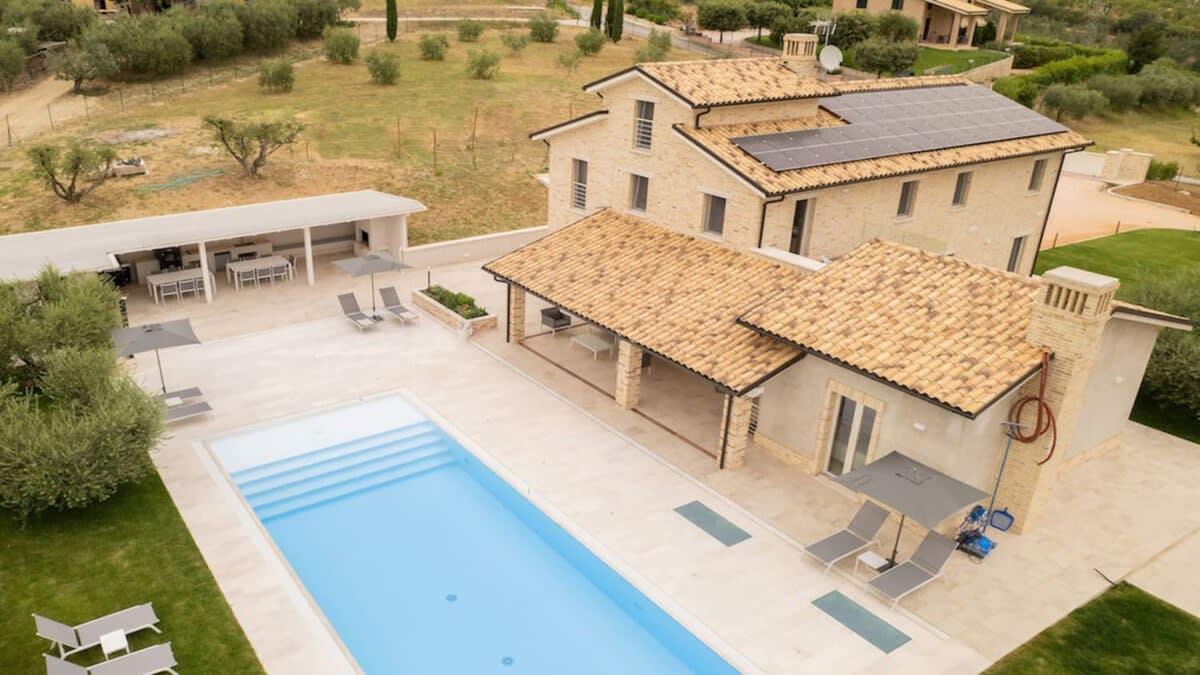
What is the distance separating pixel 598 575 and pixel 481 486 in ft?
14.5

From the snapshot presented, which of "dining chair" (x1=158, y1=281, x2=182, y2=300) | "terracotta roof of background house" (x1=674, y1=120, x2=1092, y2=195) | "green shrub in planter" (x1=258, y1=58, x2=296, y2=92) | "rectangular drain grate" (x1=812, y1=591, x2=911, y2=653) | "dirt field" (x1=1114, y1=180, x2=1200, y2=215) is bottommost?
"dining chair" (x1=158, y1=281, x2=182, y2=300)

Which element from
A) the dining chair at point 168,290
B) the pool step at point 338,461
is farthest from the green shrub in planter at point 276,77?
the pool step at point 338,461

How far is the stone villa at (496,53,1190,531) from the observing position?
1759 cm

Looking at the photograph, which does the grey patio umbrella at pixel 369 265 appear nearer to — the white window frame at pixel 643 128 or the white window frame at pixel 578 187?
the white window frame at pixel 578 187

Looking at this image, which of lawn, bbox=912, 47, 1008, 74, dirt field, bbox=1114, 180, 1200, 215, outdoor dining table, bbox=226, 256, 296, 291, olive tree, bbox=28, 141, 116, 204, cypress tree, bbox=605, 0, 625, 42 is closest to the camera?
outdoor dining table, bbox=226, 256, 296, 291

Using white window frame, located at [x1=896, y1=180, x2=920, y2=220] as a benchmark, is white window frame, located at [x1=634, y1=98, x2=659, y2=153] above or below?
above

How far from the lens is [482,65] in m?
58.4

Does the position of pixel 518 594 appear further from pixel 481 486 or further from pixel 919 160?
pixel 919 160

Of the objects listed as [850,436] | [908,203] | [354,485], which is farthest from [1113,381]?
[354,485]

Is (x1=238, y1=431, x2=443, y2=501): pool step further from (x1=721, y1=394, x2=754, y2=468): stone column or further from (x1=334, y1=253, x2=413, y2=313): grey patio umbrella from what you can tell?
(x1=334, y1=253, x2=413, y2=313): grey patio umbrella

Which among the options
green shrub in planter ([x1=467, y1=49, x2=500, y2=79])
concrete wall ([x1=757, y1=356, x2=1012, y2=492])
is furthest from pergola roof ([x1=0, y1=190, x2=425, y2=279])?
green shrub in planter ([x1=467, y1=49, x2=500, y2=79])

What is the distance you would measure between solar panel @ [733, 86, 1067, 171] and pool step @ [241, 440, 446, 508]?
12.2 m

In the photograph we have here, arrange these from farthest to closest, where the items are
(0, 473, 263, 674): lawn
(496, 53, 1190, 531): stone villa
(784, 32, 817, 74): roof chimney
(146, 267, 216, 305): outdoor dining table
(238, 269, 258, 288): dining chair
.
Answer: (238, 269, 258, 288): dining chair → (146, 267, 216, 305): outdoor dining table → (784, 32, 817, 74): roof chimney → (496, 53, 1190, 531): stone villa → (0, 473, 263, 674): lawn

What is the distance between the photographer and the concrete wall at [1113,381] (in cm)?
1964
